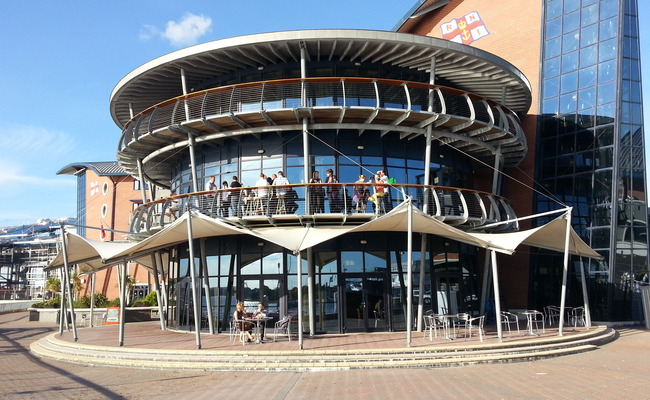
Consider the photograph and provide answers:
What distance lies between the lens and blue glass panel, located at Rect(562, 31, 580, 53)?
2605 cm

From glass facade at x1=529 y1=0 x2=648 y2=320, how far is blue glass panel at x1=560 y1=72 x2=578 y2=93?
0.16 ft

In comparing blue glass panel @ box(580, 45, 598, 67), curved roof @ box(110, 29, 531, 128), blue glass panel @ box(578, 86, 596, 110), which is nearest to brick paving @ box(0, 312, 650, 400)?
curved roof @ box(110, 29, 531, 128)

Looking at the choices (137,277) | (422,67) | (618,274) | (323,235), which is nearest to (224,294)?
(323,235)

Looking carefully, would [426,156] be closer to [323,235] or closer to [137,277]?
[323,235]

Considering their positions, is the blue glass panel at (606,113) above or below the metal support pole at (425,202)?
above

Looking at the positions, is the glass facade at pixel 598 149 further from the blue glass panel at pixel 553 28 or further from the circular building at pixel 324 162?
the circular building at pixel 324 162

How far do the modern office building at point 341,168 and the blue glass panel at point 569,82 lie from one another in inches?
71.5

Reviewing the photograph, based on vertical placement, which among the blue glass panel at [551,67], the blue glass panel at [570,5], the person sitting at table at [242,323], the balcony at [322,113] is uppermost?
the blue glass panel at [570,5]

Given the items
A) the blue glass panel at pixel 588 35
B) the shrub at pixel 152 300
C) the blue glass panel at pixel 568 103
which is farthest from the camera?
the shrub at pixel 152 300

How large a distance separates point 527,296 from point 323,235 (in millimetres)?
14647

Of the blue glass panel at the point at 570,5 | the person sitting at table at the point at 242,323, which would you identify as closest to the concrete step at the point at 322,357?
the person sitting at table at the point at 242,323

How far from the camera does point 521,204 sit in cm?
2661

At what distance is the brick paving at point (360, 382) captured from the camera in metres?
9.49

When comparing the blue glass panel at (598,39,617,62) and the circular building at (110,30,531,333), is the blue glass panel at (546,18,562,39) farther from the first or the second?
the circular building at (110,30,531,333)
